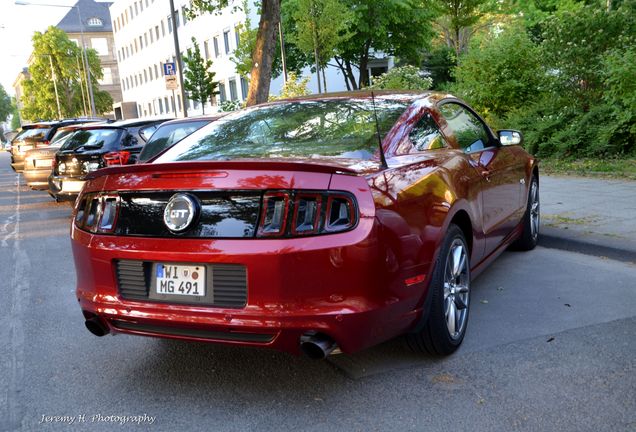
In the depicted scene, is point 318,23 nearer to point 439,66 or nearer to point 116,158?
point 116,158

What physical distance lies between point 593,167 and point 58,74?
7009 centimetres

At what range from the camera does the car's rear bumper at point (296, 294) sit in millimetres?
2668

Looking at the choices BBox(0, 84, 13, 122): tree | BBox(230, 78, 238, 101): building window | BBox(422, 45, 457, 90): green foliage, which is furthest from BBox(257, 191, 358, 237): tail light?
BBox(0, 84, 13, 122): tree

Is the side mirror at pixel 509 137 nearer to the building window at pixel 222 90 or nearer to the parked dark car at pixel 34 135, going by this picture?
the parked dark car at pixel 34 135

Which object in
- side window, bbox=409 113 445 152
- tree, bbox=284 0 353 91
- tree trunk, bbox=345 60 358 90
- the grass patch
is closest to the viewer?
side window, bbox=409 113 445 152

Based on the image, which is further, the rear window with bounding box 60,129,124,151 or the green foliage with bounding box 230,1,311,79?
the green foliage with bounding box 230,1,311,79

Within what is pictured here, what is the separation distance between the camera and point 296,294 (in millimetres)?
2691

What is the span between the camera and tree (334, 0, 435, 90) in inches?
1248

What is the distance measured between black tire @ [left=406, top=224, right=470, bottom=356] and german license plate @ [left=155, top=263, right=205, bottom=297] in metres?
1.18

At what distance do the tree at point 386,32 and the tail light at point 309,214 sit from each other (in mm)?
28561

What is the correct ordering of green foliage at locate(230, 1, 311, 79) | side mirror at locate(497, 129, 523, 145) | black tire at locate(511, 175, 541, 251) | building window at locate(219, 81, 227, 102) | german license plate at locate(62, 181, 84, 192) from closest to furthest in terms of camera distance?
side mirror at locate(497, 129, 523, 145), black tire at locate(511, 175, 541, 251), german license plate at locate(62, 181, 84, 192), green foliage at locate(230, 1, 311, 79), building window at locate(219, 81, 227, 102)

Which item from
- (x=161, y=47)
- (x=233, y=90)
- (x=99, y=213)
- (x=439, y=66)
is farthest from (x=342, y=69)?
(x=99, y=213)

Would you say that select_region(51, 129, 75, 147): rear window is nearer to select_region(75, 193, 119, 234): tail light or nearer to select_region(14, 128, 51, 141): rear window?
select_region(14, 128, 51, 141): rear window

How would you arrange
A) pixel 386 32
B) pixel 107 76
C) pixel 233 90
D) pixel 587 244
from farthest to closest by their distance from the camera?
pixel 107 76 → pixel 233 90 → pixel 386 32 → pixel 587 244
